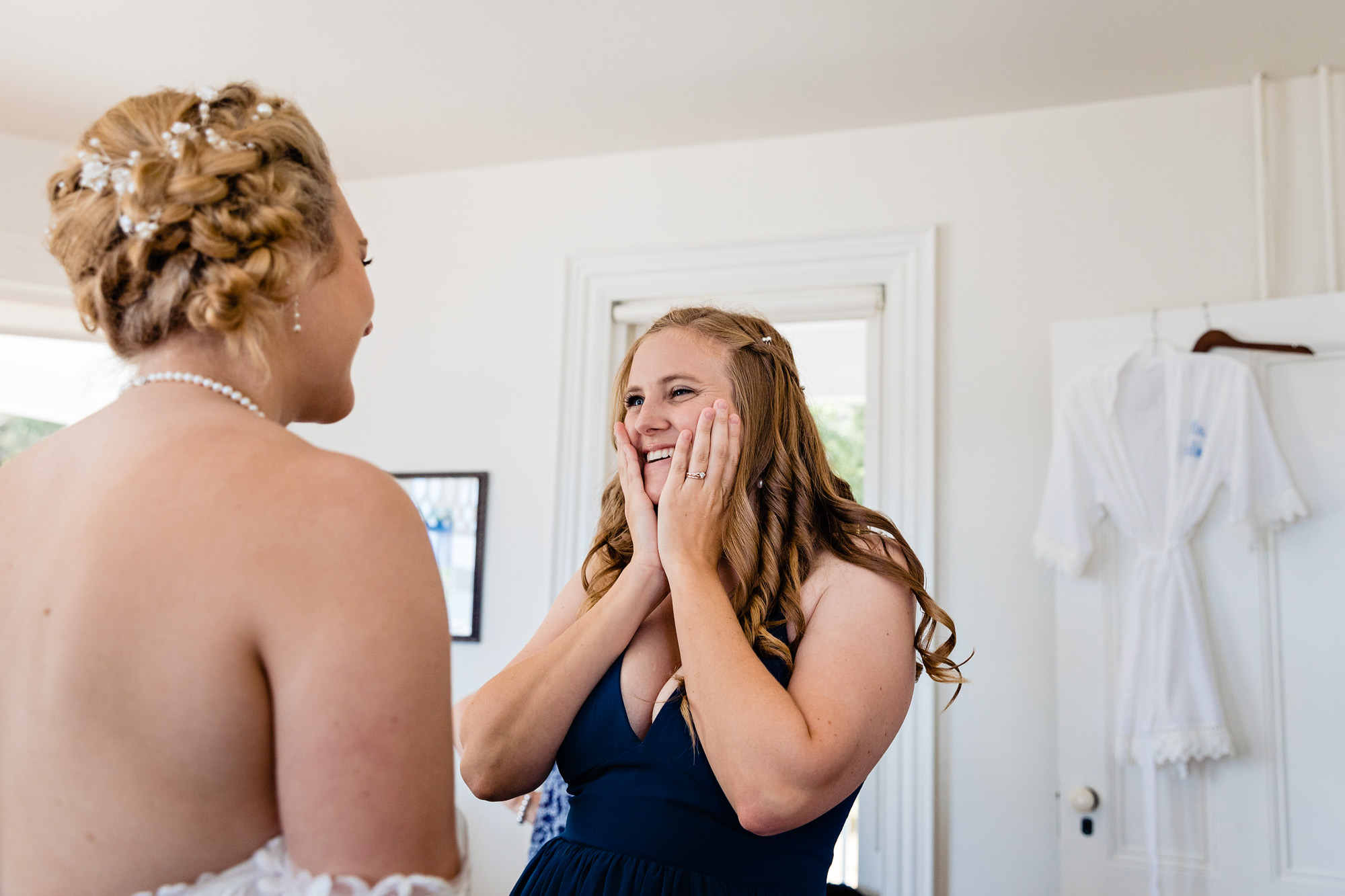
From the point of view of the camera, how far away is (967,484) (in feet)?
9.22

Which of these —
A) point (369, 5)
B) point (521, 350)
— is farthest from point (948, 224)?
point (369, 5)

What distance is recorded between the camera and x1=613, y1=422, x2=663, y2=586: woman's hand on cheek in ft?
4.77

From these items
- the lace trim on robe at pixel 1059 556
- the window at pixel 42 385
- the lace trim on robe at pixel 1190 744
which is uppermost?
the window at pixel 42 385

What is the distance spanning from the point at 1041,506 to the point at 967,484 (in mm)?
220

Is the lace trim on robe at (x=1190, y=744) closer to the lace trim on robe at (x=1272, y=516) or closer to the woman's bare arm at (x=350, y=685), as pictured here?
the lace trim on robe at (x=1272, y=516)

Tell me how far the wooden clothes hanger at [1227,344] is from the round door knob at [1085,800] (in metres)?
1.18

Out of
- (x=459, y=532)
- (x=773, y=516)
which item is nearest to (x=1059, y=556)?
(x=773, y=516)

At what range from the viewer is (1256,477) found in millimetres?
2416

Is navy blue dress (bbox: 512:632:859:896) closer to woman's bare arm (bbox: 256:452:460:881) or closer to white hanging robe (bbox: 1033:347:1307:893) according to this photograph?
woman's bare arm (bbox: 256:452:460:881)

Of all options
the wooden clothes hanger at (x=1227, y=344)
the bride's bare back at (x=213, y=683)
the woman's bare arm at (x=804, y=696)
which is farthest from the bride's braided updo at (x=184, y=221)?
the wooden clothes hanger at (x=1227, y=344)

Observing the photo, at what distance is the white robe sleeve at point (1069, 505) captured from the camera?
2.51 meters

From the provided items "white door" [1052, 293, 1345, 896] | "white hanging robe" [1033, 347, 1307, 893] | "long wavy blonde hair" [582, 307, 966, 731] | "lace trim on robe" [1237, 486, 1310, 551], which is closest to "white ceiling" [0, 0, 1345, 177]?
"white door" [1052, 293, 1345, 896]

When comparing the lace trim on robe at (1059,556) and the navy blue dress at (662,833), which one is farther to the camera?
the lace trim on robe at (1059,556)

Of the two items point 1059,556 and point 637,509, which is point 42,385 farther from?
point 1059,556
